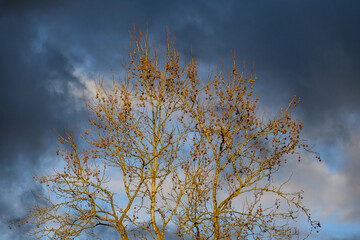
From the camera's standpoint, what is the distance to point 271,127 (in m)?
16.2

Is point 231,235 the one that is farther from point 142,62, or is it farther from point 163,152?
point 142,62

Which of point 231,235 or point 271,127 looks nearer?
point 231,235

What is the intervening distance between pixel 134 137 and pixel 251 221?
5.56 meters

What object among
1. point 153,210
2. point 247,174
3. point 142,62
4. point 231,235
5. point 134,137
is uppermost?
point 142,62

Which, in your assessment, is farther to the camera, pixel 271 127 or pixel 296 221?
pixel 271 127

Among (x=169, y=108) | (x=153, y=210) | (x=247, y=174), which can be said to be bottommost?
(x=153, y=210)

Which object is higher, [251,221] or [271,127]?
[271,127]

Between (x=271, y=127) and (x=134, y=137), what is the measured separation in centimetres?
549

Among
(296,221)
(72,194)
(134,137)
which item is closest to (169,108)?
(134,137)

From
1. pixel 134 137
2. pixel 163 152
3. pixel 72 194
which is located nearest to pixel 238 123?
pixel 163 152

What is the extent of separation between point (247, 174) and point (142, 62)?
6179 mm

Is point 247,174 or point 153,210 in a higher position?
point 247,174

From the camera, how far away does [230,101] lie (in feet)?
53.4

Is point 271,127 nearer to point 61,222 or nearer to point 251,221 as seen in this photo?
point 251,221
